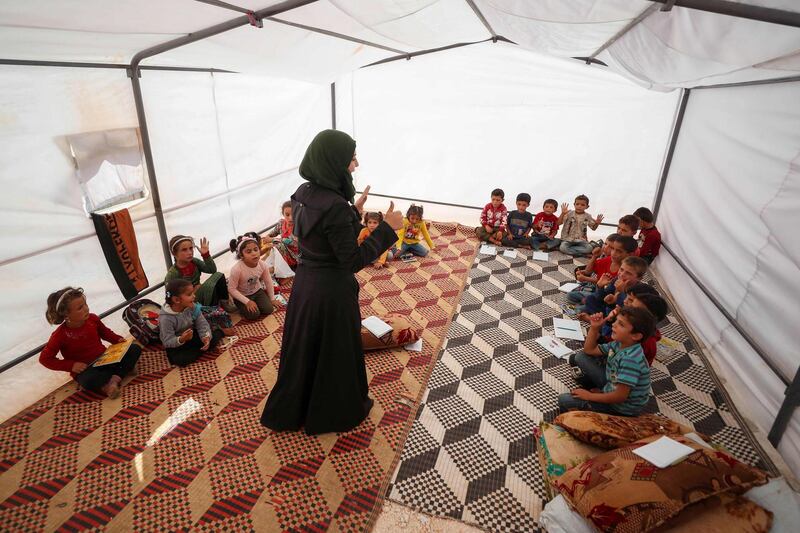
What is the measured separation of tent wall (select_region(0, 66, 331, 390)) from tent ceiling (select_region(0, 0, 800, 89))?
29cm

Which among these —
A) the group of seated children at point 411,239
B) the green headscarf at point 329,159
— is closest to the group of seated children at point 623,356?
the green headscarf at point 329,159

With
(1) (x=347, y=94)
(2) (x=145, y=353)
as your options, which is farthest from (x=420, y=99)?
(2) (x=145, y=353)

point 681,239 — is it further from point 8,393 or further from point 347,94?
point 8,393

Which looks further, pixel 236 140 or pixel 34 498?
pixel 236 140

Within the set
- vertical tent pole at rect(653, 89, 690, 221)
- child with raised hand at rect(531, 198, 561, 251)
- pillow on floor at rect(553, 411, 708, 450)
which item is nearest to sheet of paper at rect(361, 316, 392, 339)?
pillow on floor at rect(553, 411, 708, 450)

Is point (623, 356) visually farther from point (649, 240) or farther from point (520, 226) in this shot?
point (520, 226)

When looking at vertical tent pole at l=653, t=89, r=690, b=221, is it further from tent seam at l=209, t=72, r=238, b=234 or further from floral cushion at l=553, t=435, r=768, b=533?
tent seam at l=209, t=72, r=238, b=234

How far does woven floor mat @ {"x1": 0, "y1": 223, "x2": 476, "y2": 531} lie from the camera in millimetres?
2152

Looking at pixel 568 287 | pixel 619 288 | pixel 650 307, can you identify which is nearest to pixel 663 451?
pixel 650 307

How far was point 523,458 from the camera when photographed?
100 inches

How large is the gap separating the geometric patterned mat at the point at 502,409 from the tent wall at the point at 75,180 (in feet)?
9.69

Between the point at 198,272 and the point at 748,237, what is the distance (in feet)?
15.5

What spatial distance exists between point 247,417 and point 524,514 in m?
1.84

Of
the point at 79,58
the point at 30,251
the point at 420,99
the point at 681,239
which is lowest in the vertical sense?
the point at 681,239
